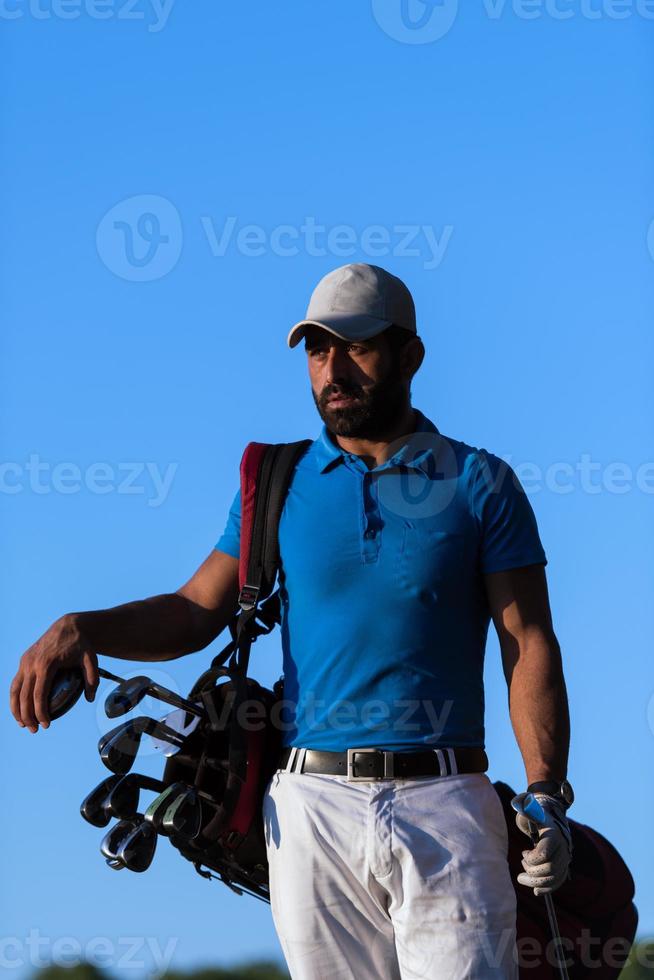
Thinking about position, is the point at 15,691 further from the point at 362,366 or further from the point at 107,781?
the point at 362,366

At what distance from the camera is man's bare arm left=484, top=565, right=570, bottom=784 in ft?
15.6

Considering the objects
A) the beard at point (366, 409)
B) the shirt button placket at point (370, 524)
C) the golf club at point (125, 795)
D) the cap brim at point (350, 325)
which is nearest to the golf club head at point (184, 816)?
the golf club at point (125, 795)

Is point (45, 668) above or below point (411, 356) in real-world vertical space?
below

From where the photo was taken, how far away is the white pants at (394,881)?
A: 14.8ft

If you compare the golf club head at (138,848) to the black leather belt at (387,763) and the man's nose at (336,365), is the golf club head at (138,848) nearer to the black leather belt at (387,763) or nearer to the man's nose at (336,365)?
the black leather belt at (387,763)

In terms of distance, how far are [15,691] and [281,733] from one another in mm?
812

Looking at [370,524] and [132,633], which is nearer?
[370,524]

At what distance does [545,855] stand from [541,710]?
1.47ft

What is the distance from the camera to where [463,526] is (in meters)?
4.84

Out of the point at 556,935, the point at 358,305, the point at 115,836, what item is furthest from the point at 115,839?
the point at 358,305

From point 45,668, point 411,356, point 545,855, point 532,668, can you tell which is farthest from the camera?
point 411,356

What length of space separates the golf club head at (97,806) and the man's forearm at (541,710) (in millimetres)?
1151

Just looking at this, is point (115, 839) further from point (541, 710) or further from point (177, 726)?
point (541, 710)

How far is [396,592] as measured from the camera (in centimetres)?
475
